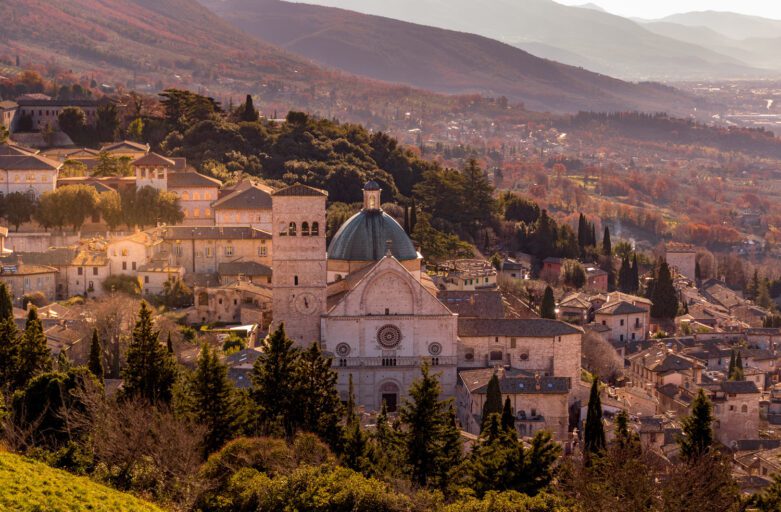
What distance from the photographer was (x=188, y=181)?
70.4m

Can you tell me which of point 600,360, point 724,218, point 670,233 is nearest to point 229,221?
point 600,360

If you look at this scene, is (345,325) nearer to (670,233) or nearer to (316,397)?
(316,397)

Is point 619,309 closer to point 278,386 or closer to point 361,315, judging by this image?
point 361,315

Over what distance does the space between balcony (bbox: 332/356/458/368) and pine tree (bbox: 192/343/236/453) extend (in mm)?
12038

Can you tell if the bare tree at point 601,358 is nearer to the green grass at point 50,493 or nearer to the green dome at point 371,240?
the green dome at point 371,240

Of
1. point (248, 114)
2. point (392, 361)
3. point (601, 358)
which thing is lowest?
point (601, 358)

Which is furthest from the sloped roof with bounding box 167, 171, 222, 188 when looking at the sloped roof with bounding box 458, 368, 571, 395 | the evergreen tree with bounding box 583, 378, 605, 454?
the evergreen tree with bounding box 583, 378, 605, 454

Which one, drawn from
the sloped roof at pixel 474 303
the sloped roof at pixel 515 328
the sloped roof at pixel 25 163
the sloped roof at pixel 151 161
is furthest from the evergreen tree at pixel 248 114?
the sloped roof at pixel 515 328

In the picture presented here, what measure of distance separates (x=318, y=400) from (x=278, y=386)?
1068 millimetres

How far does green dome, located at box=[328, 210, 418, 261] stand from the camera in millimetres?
53000

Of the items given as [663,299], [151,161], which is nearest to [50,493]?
[151,161]

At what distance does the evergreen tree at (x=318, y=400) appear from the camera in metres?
37.2

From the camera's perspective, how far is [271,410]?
37812 millimetres

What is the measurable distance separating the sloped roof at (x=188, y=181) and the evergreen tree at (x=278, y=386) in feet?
105
